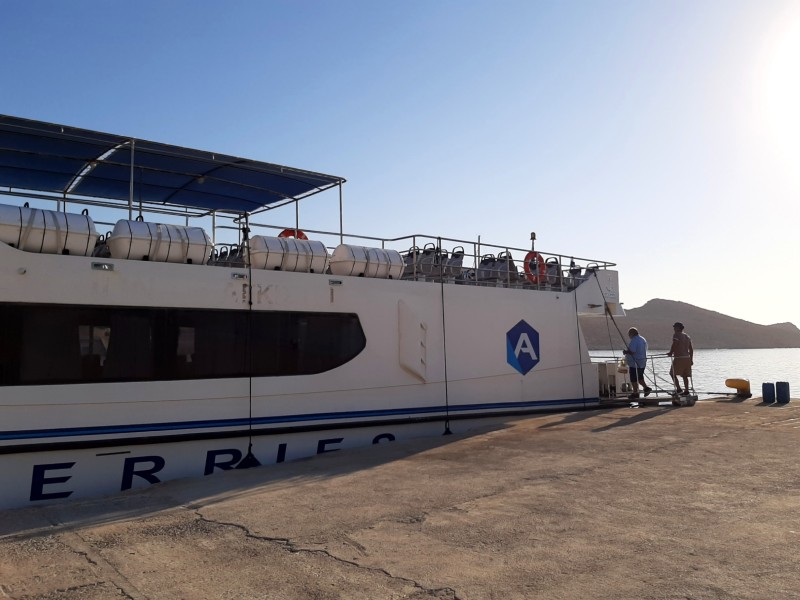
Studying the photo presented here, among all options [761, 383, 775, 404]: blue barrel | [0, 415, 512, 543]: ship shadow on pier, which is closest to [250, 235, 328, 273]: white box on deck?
[0, 415, 512, 543]: ship shadow on pier

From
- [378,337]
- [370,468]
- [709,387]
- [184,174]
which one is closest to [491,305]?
[378,337]

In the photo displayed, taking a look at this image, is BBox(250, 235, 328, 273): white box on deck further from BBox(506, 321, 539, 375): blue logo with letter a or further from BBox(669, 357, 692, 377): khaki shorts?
BBox(669, 357, 692, 377): khaki shorts

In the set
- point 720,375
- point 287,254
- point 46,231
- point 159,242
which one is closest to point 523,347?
point 287,254

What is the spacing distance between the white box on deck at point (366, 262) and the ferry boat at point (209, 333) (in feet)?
0.10

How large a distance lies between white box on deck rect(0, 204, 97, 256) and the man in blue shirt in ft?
32.1

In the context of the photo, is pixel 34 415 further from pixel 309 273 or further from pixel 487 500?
pixel 487 500

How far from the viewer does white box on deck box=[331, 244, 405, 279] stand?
9.16m

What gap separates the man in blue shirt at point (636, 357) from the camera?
12609 millimetres

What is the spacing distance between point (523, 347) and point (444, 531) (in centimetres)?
695

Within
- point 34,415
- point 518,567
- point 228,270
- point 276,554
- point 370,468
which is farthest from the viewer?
point 228,270

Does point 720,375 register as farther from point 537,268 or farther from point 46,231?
point 46,231

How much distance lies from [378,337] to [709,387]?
21.0m

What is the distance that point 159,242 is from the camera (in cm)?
746

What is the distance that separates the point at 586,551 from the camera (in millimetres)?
4012
